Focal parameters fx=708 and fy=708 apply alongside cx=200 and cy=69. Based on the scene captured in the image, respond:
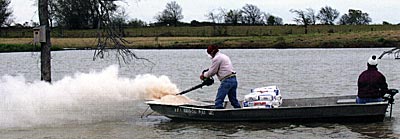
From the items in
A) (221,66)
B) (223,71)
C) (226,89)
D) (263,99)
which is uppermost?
(221,66)

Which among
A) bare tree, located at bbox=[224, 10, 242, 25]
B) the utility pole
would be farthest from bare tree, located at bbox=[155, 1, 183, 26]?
the utility pole

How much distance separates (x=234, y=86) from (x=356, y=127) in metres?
2.94

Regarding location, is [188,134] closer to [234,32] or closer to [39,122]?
[39,122]

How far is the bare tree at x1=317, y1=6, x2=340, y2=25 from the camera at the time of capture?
12344cm

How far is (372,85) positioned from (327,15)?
11017 cm

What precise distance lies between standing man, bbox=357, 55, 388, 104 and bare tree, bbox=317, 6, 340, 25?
356 ft

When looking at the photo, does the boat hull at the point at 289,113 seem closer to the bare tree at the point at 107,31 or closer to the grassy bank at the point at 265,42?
the bare tree at the point at 107,31

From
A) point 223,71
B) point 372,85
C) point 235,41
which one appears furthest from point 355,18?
point 223,71

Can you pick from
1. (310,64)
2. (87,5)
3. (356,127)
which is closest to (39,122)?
(87,5)

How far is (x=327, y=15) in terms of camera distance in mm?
124125

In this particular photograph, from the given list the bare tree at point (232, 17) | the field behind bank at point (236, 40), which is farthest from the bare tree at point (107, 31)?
the bare tree at point (232, 17)

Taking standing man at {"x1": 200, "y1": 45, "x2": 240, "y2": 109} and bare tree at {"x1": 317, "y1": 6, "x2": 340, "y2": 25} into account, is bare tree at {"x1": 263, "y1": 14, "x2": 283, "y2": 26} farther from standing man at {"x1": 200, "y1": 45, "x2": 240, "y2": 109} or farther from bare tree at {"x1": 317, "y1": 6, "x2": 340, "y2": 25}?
standing man at {"x1": 200, "y1": 45, "x2": 240, "y2": 109}

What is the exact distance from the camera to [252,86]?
29016 millimetres

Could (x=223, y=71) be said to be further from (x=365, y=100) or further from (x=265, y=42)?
(x=265, y=42)
